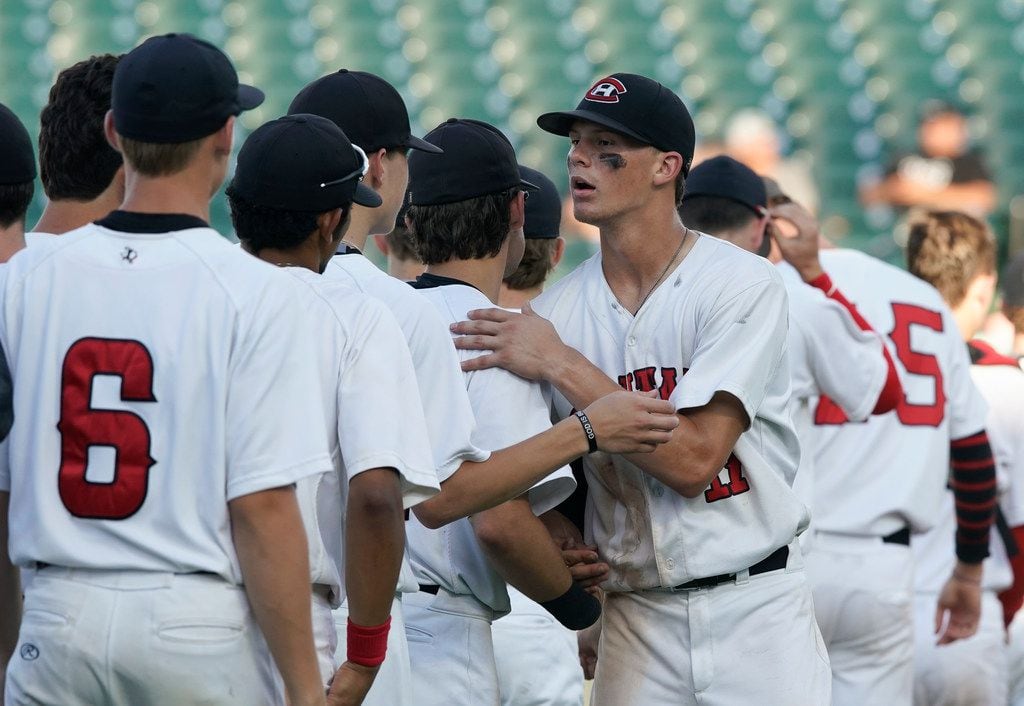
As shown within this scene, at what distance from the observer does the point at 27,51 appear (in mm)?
9969

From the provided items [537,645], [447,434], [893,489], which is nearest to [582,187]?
[447,434]

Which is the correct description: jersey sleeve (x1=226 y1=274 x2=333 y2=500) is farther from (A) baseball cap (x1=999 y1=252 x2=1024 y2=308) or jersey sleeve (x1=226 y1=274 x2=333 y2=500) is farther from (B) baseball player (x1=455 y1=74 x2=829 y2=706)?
(A) baseball cap (x1=999 y1=252 x2=1024 y2=308)

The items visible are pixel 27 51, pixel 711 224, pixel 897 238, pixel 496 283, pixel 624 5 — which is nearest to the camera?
pixel 496 283

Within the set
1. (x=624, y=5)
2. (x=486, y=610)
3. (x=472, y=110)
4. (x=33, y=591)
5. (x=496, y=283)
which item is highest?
(x=624, y=5)

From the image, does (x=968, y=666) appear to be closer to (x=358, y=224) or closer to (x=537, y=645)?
(x=537, y=645)

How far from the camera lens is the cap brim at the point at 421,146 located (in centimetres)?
295

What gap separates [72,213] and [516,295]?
1528mm

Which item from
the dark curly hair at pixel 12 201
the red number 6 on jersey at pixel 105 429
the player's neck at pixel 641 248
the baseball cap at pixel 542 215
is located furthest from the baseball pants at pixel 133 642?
the baseball cap at pixel 542 215

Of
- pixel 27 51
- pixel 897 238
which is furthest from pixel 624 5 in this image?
pixel 27 51

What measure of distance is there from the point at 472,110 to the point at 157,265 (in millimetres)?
8230

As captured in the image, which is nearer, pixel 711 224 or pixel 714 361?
pixel 714 361

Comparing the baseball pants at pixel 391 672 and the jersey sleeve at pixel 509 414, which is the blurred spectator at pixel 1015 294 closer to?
the jersey sleeve at pixel 509 414

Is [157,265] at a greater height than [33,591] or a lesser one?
greater

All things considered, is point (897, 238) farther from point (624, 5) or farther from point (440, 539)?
point (440, 539)
